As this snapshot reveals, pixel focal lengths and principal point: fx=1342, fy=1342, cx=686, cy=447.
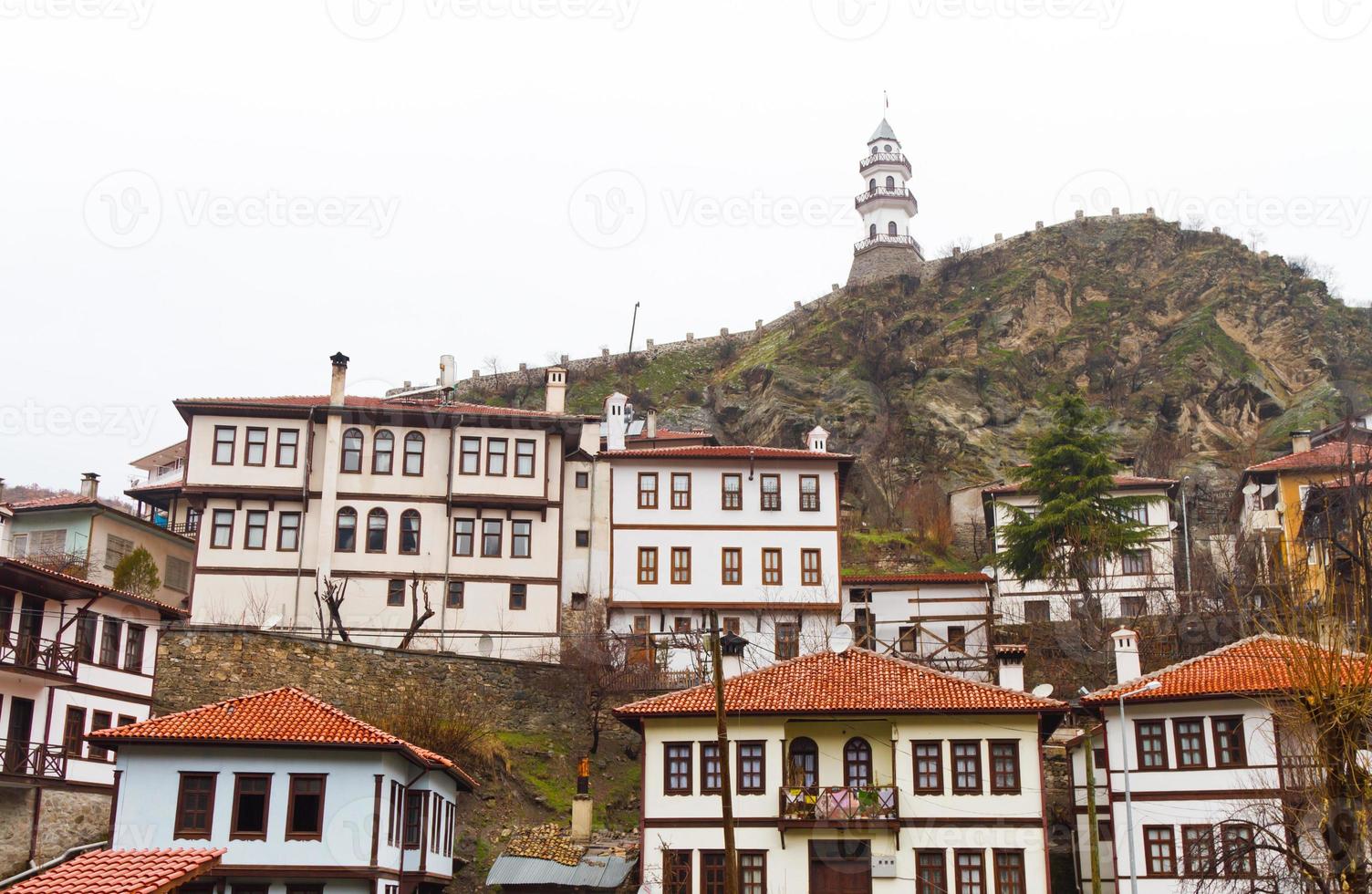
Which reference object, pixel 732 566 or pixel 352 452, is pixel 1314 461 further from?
pixel 352 452

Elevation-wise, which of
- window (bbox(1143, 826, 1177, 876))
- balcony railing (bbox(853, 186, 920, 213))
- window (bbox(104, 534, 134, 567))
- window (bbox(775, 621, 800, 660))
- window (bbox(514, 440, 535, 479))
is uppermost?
balcony railing (bbox(853, 186, 920, 213))

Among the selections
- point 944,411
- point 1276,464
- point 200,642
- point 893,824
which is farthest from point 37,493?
point 1276,464

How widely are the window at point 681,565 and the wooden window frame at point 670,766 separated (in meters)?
16.1

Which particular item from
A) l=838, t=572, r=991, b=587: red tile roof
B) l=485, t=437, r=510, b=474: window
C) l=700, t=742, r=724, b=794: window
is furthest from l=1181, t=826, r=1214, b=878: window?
l=485, t=437, r=510, b=474: window

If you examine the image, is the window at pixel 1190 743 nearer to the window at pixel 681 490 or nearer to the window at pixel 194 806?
the window at pixel 681 490

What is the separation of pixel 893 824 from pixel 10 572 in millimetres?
21813

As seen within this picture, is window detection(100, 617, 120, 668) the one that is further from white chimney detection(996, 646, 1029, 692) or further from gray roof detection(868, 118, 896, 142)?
gray roof detection(868, 118, 896, 142)

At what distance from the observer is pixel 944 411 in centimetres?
8050

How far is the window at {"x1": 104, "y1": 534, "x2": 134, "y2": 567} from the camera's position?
50.7 m

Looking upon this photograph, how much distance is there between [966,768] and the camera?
32125 millimetres

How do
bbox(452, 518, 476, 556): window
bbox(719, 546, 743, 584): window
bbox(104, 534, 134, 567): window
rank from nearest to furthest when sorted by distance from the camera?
bbox(452, 518, 476, 556): window → bbox(719, 546, 743, 584): window → bbox(104, 534, 134, 567): window

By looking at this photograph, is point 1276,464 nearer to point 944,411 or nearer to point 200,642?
point 944,411

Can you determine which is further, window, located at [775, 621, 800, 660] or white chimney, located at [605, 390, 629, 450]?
white chimney, located at [605, 390, 629, 450]

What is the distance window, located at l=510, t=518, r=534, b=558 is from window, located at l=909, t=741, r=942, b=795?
19669 millimetres
